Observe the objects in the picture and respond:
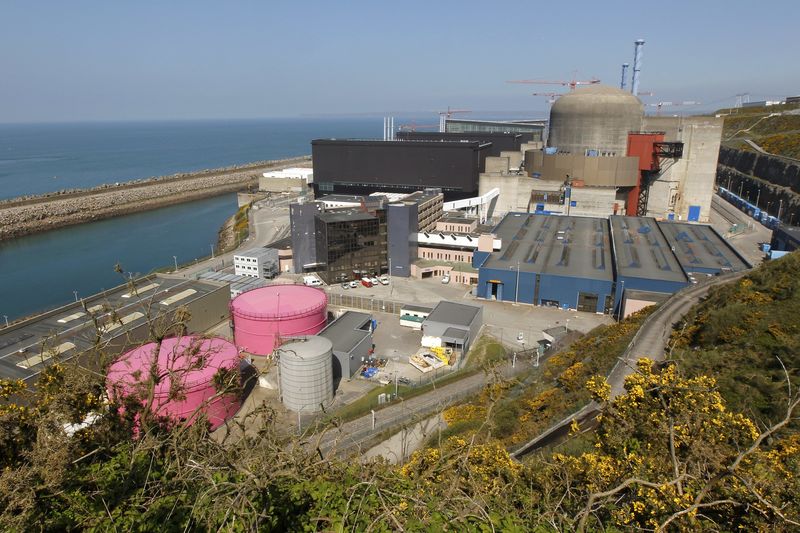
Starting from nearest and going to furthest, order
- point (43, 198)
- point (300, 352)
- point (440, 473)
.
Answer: point (440, 473) < point (300, 352) < point (43, 198)

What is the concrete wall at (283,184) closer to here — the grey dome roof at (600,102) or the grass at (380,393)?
the grey dome roof at (600,102)

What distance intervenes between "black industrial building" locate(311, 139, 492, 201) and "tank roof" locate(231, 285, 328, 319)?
21.8m

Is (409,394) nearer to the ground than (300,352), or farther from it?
nearer to the ground

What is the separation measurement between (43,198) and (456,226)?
42.2 metres

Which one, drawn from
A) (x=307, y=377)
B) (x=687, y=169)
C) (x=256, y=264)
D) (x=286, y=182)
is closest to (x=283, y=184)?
(x=286, y=182)

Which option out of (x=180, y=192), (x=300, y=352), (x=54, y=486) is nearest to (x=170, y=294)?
(x=300, y=352)

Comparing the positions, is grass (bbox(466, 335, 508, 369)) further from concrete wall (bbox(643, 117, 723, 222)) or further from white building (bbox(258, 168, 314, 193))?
white building (bbox(258, 168, 314, 193))

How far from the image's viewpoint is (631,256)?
2397 cm

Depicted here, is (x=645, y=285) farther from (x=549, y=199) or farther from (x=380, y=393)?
(x=549, y=199)

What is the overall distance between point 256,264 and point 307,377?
12.1m

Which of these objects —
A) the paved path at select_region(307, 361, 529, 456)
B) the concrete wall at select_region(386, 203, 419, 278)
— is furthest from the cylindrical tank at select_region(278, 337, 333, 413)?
the concrete wall at select_region(386, 203, 419, 278)

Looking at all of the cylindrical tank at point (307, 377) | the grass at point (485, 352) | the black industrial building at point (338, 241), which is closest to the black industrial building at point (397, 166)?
the black industrial building at point (338, 241)

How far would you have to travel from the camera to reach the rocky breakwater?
41.2 metres

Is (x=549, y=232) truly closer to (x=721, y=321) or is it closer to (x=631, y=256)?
(x=631, y=256)
